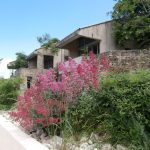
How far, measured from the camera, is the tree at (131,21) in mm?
24641

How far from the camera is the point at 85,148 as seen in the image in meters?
6.62

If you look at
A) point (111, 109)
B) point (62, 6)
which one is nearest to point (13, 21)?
point (62, 6)

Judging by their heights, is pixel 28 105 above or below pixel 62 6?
below

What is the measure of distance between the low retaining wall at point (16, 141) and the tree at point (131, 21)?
1706 cm

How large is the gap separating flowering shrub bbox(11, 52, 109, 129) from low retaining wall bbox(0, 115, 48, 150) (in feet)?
1.78

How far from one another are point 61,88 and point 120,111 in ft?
6.97

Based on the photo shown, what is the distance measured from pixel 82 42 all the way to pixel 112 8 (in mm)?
3831

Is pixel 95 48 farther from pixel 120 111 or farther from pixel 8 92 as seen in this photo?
pixel 120 111

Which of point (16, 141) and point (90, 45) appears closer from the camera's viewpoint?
point (16, 141)

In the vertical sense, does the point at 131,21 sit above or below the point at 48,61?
above

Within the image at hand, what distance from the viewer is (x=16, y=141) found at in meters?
7.39

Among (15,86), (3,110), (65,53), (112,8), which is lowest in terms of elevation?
(3,110)

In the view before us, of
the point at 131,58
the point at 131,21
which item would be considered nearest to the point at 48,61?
the point at 131,21

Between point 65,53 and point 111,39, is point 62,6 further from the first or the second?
point 65,53
